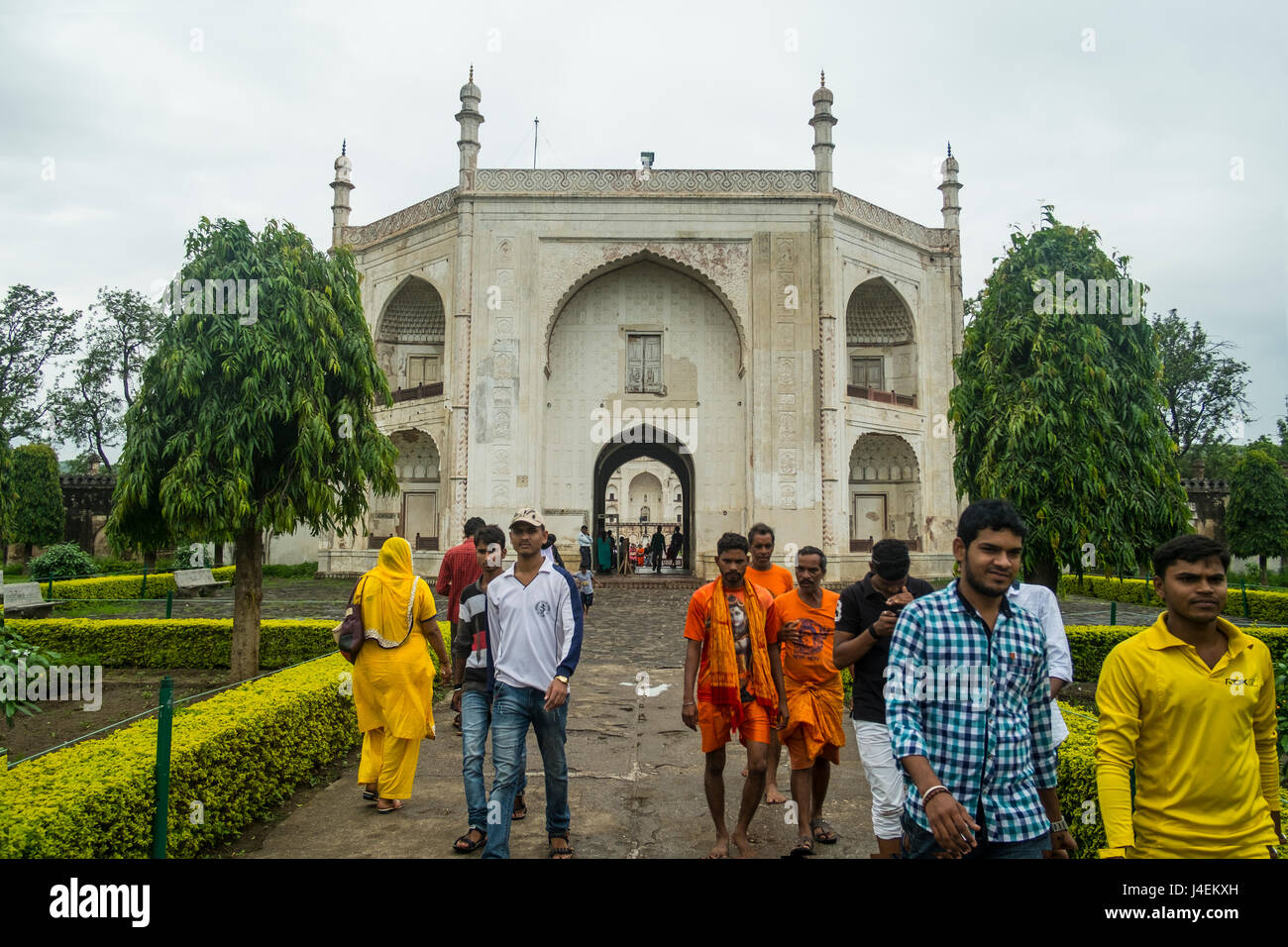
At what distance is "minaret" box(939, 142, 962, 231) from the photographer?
2344 cm

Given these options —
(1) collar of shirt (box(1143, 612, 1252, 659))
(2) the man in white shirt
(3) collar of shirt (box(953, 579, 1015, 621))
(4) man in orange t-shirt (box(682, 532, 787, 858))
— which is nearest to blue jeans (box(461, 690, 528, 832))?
(4) man in orange t-shirt (box(682, 532, 787, 858))

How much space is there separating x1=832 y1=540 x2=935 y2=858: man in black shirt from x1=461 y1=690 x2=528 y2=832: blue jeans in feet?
5.58

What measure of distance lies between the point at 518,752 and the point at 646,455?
22456 mm

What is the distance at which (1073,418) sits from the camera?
833 centimetres

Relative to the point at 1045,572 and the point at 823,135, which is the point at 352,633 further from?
the point at 823,135

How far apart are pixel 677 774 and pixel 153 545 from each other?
249 inches

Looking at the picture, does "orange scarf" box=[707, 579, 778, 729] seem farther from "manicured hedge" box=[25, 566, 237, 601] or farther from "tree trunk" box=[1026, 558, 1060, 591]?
"manicured hedge" box=[25, 566, 237, 601]

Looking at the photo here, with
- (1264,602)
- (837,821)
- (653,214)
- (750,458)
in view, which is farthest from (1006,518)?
(653,214)

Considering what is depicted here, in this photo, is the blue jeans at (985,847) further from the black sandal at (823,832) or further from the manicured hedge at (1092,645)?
the manicured hedge at (1092,645)

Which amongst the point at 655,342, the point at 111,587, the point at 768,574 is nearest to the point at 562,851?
the point at 768,574

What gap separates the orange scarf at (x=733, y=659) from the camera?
4.21 meters

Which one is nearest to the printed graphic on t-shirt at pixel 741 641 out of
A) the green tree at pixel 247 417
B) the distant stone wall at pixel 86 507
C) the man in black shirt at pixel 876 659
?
the man in black shirt at pixel 876 659

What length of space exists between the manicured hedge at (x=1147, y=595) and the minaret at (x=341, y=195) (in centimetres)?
2088

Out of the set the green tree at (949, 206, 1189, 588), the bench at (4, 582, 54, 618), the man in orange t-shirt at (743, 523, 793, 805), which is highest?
the green tree at (949, 206, 1189, 588)
